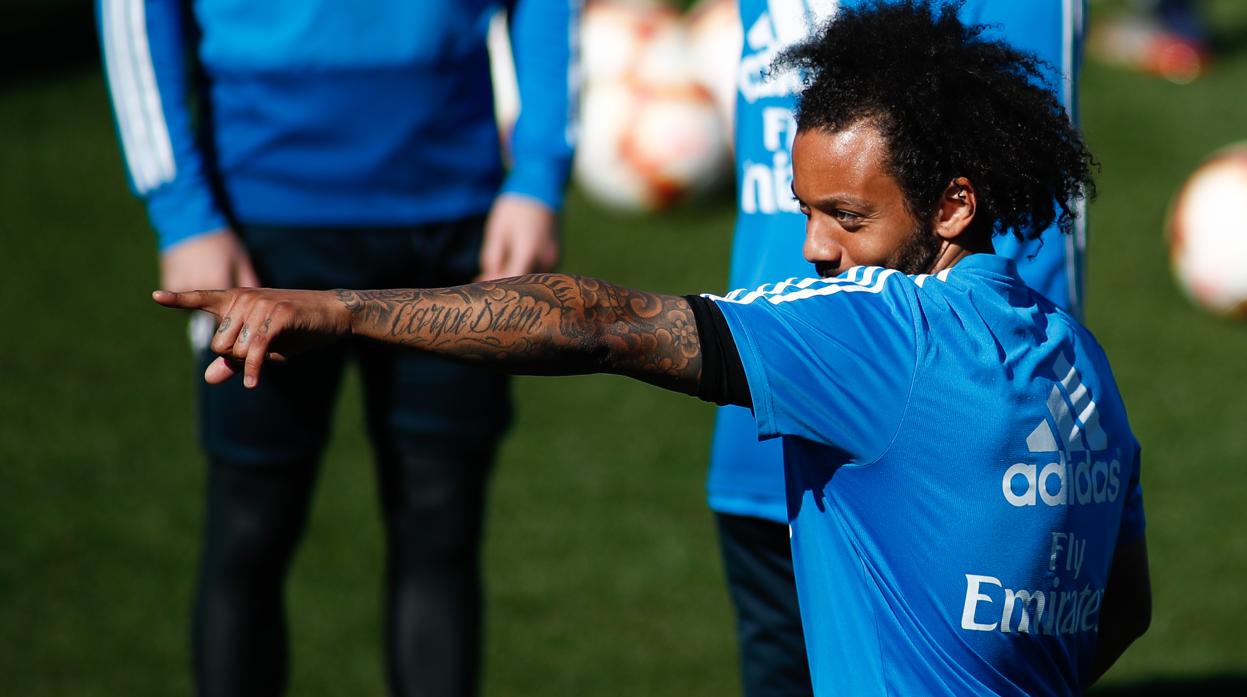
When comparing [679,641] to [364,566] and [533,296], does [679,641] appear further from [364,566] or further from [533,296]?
[533,296]

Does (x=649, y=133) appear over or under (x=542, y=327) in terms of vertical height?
over

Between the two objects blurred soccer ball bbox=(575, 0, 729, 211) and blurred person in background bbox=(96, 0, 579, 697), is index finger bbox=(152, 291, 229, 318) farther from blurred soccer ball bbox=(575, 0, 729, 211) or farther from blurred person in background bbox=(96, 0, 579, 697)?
blurred soccer ball bbox=(575, 0, 729, 211)

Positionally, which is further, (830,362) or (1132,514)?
(1132,514)

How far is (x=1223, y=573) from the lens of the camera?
4.97 meters

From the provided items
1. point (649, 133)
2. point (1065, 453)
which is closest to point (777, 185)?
point (1065, 453)

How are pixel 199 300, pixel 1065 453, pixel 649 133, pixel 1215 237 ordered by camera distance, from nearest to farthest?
pixel 199 300 → pixel 1065 453 → pixel 1215 237 → pixel 649 133

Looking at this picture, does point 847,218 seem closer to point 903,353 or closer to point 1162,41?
point 903,353

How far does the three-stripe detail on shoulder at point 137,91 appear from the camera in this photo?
3.42 m

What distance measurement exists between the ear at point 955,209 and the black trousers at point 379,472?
4.94ft

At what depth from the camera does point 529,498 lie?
219 inches

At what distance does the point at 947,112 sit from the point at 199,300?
1051mm

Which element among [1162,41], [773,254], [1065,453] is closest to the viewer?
[1065,453]

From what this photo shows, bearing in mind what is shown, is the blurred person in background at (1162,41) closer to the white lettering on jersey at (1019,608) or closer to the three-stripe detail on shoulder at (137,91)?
the three-stripe detail on shoulder at (137,91)

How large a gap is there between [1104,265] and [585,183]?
288 cm
